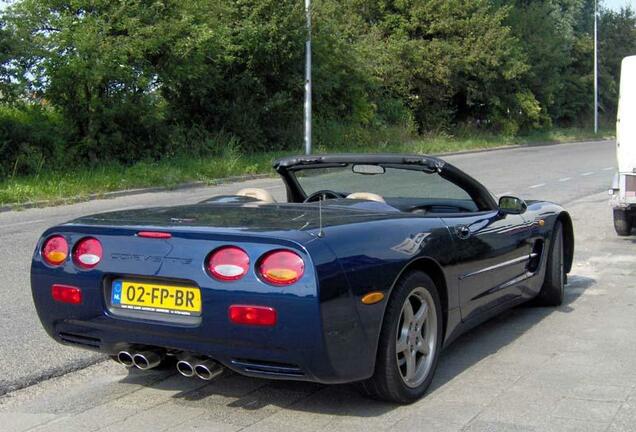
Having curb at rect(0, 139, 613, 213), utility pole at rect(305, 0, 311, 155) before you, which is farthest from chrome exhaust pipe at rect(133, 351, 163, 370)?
utility pole at rect(305, 0, 311, 155)

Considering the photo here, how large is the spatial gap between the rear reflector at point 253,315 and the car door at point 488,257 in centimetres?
139

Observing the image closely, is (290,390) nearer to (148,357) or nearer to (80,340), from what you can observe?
(148,357)

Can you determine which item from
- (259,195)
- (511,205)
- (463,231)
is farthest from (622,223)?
(259,195)

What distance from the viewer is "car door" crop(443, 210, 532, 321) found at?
15.4 feet

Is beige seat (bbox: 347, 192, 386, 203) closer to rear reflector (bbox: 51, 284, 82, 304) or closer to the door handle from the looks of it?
the door handle

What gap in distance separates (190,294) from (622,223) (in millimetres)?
7947

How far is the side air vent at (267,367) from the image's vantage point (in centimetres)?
368

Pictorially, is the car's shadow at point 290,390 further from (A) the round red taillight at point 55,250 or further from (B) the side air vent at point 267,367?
(A) the round red taillight at point 55,250

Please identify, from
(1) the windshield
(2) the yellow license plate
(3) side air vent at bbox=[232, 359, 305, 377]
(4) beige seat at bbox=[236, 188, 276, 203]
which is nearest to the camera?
(3) side air vent at bbox=[232, 359, 305, 377]

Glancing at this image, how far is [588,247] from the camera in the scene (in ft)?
31.7

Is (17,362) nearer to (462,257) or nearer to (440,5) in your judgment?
(462,257)

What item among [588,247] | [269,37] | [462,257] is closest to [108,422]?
[462,257]

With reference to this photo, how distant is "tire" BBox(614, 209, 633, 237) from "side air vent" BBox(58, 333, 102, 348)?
26.0 ft

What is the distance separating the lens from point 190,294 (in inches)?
149
